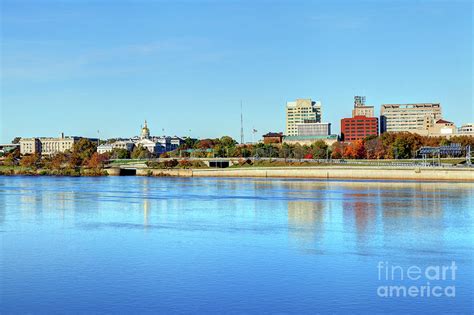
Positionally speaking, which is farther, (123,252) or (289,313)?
(123,252)

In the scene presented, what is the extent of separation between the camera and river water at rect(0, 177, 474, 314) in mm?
17891

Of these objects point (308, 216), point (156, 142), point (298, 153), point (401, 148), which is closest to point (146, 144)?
point (156, 142)

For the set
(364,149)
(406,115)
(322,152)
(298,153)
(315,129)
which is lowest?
(298,153)

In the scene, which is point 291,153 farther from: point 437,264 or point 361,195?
point 437,264

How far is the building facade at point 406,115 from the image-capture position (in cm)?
17870

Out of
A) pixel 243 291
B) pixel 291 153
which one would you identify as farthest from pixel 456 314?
pixel 291 153

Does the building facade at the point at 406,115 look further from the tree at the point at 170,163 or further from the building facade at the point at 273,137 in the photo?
the tree at the point at 170,163

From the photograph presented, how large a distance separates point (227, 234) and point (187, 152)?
10888 cm

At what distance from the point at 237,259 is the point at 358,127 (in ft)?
481

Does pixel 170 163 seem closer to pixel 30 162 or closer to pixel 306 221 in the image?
pixel 30 162

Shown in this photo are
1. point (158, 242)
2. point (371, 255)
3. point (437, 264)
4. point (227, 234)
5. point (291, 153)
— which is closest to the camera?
point (437, 264)

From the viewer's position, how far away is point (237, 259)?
23.2 meters

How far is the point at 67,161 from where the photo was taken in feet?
400

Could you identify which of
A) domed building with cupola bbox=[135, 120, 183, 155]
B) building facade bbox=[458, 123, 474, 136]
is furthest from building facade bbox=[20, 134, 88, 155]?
building facade bbox=[458, 123, 474, 136]
